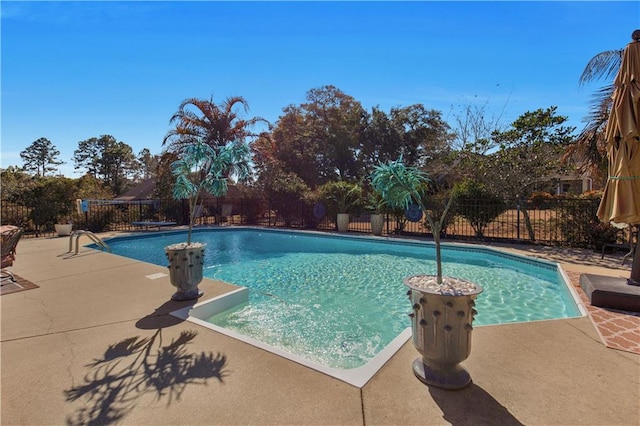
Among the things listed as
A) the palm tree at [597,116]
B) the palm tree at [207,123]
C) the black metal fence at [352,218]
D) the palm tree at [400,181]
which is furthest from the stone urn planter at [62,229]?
the palm tree at [597,116]

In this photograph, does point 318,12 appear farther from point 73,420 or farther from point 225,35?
point 73,420

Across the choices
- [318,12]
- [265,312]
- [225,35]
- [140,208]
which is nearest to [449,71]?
[318,12]

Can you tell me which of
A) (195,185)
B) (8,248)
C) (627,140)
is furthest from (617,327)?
(8,248)

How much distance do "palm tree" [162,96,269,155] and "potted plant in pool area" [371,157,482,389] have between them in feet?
48.7

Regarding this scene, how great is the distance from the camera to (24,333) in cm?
340

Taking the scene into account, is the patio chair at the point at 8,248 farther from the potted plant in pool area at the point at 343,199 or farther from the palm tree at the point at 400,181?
the potted plant in pool area at the point at 343,199

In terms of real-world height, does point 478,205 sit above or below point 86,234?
above

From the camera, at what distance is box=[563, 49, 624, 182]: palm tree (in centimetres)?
725

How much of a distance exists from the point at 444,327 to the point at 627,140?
155 inches

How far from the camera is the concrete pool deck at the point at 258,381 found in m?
2.03

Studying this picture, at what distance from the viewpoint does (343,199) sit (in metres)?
13.8

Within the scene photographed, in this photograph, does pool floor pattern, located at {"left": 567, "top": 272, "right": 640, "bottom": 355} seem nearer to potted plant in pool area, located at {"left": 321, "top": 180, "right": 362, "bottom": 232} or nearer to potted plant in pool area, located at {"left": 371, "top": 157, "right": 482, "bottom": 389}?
potted plant in pool area, located at {"left": 371, "top": 157, "right": 482, "bottom": 389}

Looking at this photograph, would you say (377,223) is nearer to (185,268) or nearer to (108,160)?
(185,268)

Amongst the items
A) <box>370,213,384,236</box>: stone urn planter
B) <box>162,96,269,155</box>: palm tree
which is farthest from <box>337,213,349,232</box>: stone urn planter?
<box>162,96,269,155</box>: palm tree
